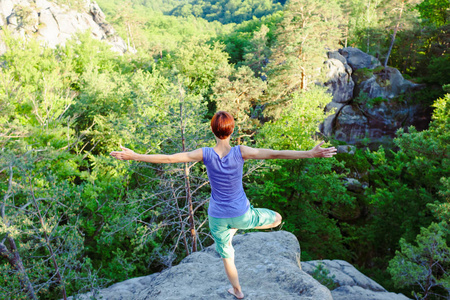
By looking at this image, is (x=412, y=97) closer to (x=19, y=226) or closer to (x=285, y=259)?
(x=285, y=259)

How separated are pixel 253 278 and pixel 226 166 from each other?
2396 mm

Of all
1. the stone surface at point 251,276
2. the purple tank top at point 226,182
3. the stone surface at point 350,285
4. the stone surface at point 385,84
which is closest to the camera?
the purple tank top at point 226,182

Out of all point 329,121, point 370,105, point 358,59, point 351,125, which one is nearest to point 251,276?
point 329,121

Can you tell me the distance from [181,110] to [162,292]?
4818mm

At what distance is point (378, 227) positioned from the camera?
45.0 ft

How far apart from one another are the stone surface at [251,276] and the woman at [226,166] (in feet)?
3.76

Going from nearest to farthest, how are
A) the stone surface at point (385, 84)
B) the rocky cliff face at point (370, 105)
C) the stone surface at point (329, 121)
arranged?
the stone surface at point (329, 121) → the rocky cliff face at point (370, 105) → the stone surface at point (385, 84)

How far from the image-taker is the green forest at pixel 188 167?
714 centimetres

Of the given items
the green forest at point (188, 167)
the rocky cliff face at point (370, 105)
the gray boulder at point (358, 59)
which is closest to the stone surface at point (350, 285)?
the green forest at point (188, 167)

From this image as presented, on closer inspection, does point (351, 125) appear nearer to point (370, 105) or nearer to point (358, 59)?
point (370, 105)

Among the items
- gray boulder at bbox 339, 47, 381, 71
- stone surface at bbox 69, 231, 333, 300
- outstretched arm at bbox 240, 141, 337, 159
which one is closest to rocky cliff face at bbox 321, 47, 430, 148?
gray boulder at bbox 339, 47, 381, 71

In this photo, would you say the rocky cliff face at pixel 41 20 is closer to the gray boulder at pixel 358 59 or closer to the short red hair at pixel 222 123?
the gray boulder at pixel 358 59

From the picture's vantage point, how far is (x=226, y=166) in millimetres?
2715

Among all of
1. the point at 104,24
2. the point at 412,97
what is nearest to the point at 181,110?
the point at 412,97
